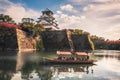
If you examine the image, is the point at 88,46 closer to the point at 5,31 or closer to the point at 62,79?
the point at 5,31

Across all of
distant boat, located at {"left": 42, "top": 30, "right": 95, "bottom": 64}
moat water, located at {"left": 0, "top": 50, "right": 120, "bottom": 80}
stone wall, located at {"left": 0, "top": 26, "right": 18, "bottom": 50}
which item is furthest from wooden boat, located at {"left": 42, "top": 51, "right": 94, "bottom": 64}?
stone wall, located at {"left": 0, "top": 26, "right": 18, "bottom": 50}

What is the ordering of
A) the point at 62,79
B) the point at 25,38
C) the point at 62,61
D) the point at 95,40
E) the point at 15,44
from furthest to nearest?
the point at 95,40 < the point at 25,38 < the point at 15,44 < the point at 62,61 < the point at 62,79

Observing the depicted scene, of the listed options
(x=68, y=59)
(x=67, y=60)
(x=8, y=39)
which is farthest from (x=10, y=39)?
(x=67, y=60)

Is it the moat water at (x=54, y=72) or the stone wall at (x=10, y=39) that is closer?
the moat water at (x=54, y=72)

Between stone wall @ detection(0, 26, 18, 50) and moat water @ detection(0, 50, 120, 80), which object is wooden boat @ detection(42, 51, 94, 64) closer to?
moat water @ detection(0, 50, 120, 80)

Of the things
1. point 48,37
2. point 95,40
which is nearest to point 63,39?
point 48,37

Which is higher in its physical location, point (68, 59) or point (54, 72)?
point (68, 59)

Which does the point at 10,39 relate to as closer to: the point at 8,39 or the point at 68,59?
the point at 8,39

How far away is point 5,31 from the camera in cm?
8738

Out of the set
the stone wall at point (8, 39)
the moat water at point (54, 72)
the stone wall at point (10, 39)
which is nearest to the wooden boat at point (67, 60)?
the moat water at point (54, 72)

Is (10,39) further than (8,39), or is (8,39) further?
(10,39)

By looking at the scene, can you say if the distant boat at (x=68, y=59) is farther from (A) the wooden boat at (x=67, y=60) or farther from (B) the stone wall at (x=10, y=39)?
(B) the stone wall at (x=10, y=39)

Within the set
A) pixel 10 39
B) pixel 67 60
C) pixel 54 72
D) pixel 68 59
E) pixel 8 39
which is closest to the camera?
pixel 54 72

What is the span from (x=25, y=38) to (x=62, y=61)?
174ft
